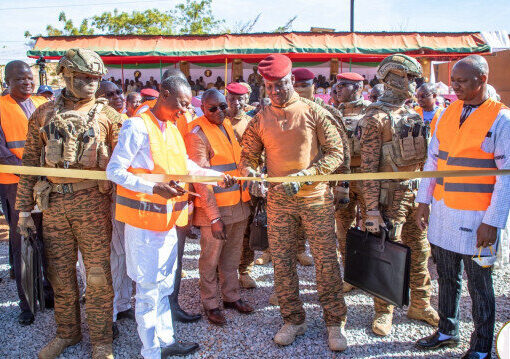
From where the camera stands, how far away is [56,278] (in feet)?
10.7

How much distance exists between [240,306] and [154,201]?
69.2 inches

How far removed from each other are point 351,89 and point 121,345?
378cm

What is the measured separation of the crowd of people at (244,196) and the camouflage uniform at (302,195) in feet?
0.04

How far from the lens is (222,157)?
12.6ft

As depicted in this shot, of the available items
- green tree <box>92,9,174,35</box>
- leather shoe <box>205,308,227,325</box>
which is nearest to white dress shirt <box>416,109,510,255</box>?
leather shoe <box>205,308,227,325</box>

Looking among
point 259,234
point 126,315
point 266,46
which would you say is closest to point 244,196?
point 259,234

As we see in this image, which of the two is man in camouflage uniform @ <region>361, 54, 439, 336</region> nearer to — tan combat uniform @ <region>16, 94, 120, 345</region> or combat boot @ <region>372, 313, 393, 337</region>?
combat boot @ <region>372, 313, 393, 337</region>

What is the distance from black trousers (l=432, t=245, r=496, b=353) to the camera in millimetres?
2962

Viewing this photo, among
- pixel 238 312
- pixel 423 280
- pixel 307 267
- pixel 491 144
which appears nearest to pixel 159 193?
pixel 238 312

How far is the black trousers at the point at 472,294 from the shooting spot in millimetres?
2962

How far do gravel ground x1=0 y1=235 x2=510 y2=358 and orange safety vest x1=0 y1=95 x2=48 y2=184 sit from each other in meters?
1.54

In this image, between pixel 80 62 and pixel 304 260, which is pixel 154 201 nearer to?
pixel 80 62

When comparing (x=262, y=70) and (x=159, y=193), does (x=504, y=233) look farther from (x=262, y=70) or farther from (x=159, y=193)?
(x=159, y=193)

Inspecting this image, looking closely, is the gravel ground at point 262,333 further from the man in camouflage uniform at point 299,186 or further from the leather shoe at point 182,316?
the man in camouflage uniform at point 299,186
